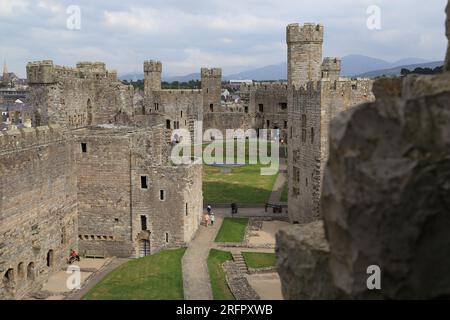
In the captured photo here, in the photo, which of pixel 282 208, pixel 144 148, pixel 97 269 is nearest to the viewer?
pixel 97 269

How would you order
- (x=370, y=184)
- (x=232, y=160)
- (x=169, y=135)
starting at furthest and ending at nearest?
(x=169, y=135), (x=232, y=160), (x=370, y=184)

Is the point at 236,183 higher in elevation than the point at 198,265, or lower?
higher

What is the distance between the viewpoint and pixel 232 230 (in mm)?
33969

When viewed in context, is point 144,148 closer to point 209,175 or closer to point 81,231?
point 81,231

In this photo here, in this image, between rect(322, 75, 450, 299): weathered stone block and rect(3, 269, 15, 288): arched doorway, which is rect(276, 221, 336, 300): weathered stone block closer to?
rect(322, 75, 450, 299): weathered stone block

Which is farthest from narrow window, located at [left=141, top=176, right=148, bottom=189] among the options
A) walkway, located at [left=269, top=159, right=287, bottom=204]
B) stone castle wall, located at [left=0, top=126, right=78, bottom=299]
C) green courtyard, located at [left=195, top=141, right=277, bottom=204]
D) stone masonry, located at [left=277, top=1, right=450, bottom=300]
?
stone masonry, located at [left=277, top=1, right=450, bottom=300]

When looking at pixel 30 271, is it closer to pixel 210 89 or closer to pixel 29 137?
pixel 29 137

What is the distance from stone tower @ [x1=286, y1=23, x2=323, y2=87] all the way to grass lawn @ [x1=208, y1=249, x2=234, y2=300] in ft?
40.7

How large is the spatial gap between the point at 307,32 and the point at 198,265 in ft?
54.8

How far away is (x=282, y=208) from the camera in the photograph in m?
40.2

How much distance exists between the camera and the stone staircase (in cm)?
2746

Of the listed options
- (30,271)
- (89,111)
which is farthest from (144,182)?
(89,111)

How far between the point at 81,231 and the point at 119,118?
1121 centimetres
